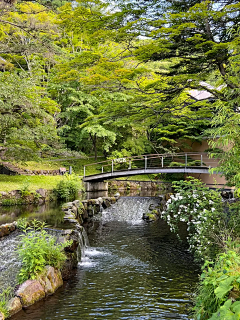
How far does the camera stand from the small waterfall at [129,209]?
46.5ft

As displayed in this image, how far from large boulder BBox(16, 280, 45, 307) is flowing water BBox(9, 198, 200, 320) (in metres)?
0.14

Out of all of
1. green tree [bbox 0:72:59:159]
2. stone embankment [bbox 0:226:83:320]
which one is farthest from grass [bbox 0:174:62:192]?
stone embankment [bbox 0:226:83:320]

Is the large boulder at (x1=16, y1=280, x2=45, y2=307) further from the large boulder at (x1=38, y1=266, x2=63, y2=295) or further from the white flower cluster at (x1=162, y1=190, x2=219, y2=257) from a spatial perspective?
the white flower cluster at (x1=162, y1=190, x2=219, y2=257)

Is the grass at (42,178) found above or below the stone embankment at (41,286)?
above

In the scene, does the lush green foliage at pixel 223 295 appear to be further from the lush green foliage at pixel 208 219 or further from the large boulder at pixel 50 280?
the large boulder at pixel 50 280

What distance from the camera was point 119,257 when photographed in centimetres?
825

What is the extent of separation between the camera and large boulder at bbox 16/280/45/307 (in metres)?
5.46

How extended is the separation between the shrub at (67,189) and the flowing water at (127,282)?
5532mm

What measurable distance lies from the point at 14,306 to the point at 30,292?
0.43 m

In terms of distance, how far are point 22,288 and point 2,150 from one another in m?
11.0

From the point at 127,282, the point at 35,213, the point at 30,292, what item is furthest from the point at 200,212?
the point at 35,213

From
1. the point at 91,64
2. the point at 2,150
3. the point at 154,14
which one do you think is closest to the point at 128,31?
the point at 154,14

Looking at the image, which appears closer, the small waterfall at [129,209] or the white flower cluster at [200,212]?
the white flower cluster at [200,212]

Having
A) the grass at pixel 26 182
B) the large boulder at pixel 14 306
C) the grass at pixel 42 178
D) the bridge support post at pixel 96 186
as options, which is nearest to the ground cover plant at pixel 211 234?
the large boulder at pixel 14 306
